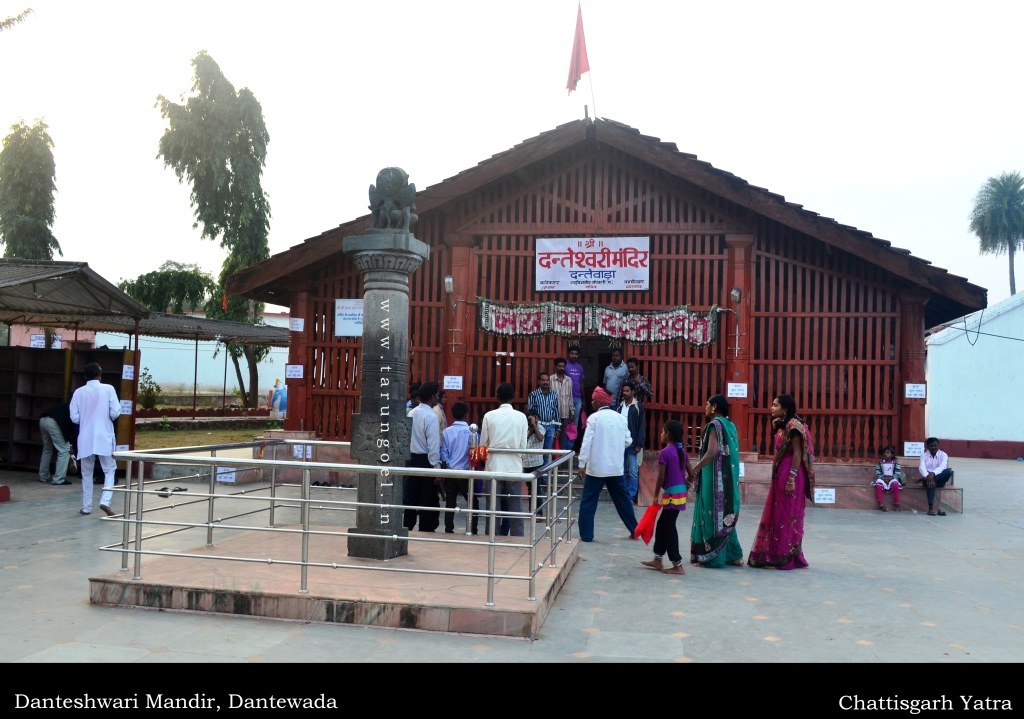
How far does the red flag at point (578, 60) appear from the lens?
13.4 meters

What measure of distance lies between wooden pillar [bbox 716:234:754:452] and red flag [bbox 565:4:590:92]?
3503 mm

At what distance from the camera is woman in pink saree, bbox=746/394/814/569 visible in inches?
322

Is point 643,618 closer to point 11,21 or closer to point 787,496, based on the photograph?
point 787,496

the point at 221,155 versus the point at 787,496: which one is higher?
the point at 221,155

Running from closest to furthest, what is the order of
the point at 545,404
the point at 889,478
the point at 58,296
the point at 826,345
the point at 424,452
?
the point at 424,452
the point at 545,404
the point at 889,478
the point at 826,345
the point at 58,296

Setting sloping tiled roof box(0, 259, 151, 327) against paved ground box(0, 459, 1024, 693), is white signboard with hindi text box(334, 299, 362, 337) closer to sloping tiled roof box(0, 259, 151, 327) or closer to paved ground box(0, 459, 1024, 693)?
sloping tiled roof box(0, 259, 151, 327)

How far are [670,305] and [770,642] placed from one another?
321 inches

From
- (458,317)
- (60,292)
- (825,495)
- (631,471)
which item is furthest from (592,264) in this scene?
(60,292)

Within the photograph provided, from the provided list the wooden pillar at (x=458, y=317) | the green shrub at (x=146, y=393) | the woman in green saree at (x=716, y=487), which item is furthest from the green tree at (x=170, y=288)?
the woman in green saree at (x=716, y=487)

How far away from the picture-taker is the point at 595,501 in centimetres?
945

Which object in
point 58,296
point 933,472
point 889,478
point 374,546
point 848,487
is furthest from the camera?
point 58,296

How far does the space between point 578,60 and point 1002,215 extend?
50.4m
